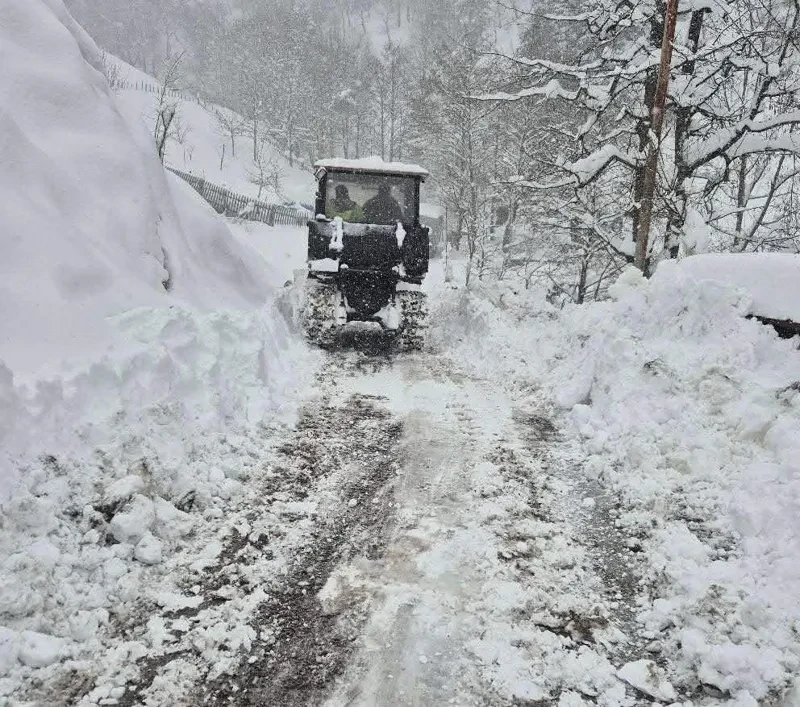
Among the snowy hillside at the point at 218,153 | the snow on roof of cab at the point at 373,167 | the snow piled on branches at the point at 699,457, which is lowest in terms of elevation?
the snow piled on branches at the point at 699,457

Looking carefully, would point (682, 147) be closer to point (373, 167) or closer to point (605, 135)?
point (605, 135)

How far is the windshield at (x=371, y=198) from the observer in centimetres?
1005

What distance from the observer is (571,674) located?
9.25 ft

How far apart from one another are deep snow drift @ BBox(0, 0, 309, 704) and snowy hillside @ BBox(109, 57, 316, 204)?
102ft

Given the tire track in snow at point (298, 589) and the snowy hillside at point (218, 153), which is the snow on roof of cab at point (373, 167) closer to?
the tire track in snow at point (298, 589)

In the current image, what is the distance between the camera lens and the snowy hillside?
41.5m

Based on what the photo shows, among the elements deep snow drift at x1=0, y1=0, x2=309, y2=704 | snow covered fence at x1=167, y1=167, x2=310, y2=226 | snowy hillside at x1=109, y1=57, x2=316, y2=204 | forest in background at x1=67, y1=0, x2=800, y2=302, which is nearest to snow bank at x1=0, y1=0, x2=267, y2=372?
deep snow drift at x1=0, y1=0, x2=309, y2=704

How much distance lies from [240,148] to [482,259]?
41166 mm

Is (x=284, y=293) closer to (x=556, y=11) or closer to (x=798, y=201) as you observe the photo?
(x=798, y=201)

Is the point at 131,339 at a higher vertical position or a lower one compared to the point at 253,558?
higher

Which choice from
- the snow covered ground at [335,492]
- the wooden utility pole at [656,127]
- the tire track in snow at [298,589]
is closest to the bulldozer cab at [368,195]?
the snow covered ground at [335,492]

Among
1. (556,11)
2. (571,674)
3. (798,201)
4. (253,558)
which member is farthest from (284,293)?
(556,11)

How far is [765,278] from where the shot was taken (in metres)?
5.23

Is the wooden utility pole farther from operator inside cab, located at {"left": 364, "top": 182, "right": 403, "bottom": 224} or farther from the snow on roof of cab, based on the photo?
operator inside cab, located at {"left": 364, "top": 182, "right": 403, "bottom": 224}
